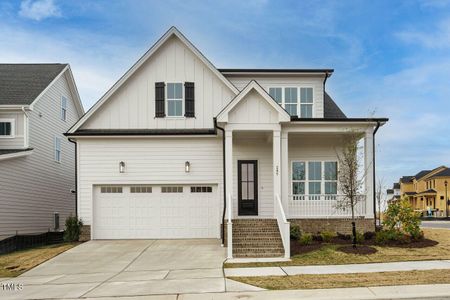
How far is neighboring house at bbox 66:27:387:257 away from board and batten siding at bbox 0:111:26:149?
14.5ft

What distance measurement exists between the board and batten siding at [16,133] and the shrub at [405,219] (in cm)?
Answer: 1730

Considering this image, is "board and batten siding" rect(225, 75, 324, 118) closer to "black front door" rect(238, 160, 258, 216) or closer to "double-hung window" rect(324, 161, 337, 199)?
"double-hung window" rect(324, 161, 337, 199)

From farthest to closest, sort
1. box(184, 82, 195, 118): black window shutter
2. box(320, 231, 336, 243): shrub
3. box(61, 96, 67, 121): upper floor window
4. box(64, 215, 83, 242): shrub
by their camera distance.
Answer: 1. box(61, 96, 67, 121): upper floor window
2. box(184, 82, 195, 118): black window shutter
3. box(64, 215, 83, 242): shrub
4. box(320, 231, 336, 243): shrub

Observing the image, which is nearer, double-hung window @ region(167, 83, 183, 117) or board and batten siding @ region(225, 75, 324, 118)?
double-hung window @ region(167, 83, 183, 117)

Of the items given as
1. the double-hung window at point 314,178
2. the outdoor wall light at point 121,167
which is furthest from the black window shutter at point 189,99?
the double-hung window at point 314,178

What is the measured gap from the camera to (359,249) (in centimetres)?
1414

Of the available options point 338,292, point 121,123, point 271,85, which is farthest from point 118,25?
point 338,292

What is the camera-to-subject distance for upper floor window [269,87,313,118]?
19922 millimetres

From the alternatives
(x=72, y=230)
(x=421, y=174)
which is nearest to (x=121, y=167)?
(x=72, y=230)

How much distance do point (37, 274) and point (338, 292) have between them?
875 centimetres

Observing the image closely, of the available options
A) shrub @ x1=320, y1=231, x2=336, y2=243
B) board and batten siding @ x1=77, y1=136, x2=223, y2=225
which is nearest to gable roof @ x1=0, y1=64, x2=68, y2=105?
board and batten siding @ x1=77, y1=136, x2=223, y2=225

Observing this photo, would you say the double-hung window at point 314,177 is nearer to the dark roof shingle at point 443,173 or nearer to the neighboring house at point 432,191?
the neighboring house at point 432,191

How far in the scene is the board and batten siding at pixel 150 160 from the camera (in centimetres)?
1856

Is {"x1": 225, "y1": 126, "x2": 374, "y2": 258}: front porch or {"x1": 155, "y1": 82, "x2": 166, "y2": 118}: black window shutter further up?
{"x1": 155, "y1": 82, "x2": 166, "y2": 118}: black window shutter
